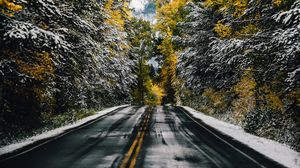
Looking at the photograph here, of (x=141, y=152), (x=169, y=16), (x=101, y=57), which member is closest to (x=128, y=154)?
(x=141, y=152)

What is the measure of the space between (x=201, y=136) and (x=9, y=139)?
7.88 meters

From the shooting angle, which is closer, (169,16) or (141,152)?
(141,152)

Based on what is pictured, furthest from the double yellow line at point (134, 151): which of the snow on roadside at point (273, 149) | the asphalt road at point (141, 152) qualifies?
the snow on roadside at point (273, 149)

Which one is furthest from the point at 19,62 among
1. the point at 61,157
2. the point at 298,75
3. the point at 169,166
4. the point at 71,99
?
the point at 71,99

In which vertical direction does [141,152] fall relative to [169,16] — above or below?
below

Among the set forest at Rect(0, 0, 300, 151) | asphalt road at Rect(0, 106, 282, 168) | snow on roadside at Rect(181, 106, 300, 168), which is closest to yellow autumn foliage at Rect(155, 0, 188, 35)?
forest at Rect(0, 0, 300, 151)

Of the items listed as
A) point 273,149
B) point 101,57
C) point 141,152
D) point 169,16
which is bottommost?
point 273,149

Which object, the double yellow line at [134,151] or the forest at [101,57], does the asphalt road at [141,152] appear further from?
the forest at [101,57]

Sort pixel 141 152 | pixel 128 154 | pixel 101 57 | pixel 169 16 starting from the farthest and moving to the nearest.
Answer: pixel 169 16
pixel 101 57
pixel 141 152
pixel 128 154

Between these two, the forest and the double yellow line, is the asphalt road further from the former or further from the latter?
the forest

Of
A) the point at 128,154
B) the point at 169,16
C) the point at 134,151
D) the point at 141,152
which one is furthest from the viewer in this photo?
the point at 169,16

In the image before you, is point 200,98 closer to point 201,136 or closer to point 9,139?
point 201,136

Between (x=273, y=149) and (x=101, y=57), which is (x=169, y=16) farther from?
(x=273, y=149)

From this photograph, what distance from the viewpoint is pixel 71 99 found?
1005 inches
